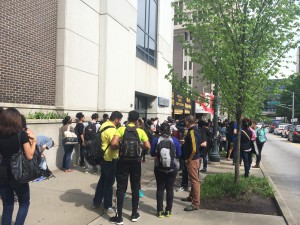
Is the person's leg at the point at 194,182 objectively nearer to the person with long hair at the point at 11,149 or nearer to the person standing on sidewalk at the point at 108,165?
the person standing on sidewalk at the point at 108,165

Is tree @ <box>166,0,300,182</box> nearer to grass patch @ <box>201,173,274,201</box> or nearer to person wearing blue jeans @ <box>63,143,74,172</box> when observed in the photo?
grass patch @ <box>201,173,274,201</box>

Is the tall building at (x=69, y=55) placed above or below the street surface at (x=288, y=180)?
above

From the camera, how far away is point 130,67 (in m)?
14.7

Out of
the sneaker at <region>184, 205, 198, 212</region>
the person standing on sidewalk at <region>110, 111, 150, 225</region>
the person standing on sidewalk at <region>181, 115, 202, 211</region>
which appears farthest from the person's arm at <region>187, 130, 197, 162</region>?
the person standing on sidewalk at <region>110, 111, 150, 225</region>

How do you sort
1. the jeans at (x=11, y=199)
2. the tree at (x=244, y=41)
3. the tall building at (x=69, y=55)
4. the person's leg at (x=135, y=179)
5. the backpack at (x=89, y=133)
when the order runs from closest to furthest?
A: the jeans at (x=11, y=199), the person's leg at (x=135, y=179), the tree at (x=244, y=41), the tall building at (x=69, y=55), the backpack at (x=89, y=133)

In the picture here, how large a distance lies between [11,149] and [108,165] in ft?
6.20

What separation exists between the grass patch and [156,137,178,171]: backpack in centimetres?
176

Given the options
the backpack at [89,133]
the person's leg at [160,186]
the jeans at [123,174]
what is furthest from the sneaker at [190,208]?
the backpack at [89,133]

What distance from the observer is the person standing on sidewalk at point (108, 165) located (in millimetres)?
5176

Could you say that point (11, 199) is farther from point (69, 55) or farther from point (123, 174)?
point (69, 55)

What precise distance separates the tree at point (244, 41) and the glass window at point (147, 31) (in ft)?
33.0

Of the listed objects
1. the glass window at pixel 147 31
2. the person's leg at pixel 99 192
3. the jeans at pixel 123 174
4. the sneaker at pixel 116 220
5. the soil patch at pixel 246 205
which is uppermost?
the glass window at pixel 147 31

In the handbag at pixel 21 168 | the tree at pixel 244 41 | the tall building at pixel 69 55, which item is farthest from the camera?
the tall building at pixel 69 55

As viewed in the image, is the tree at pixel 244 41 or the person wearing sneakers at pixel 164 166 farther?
the tree at pixel 244 41
